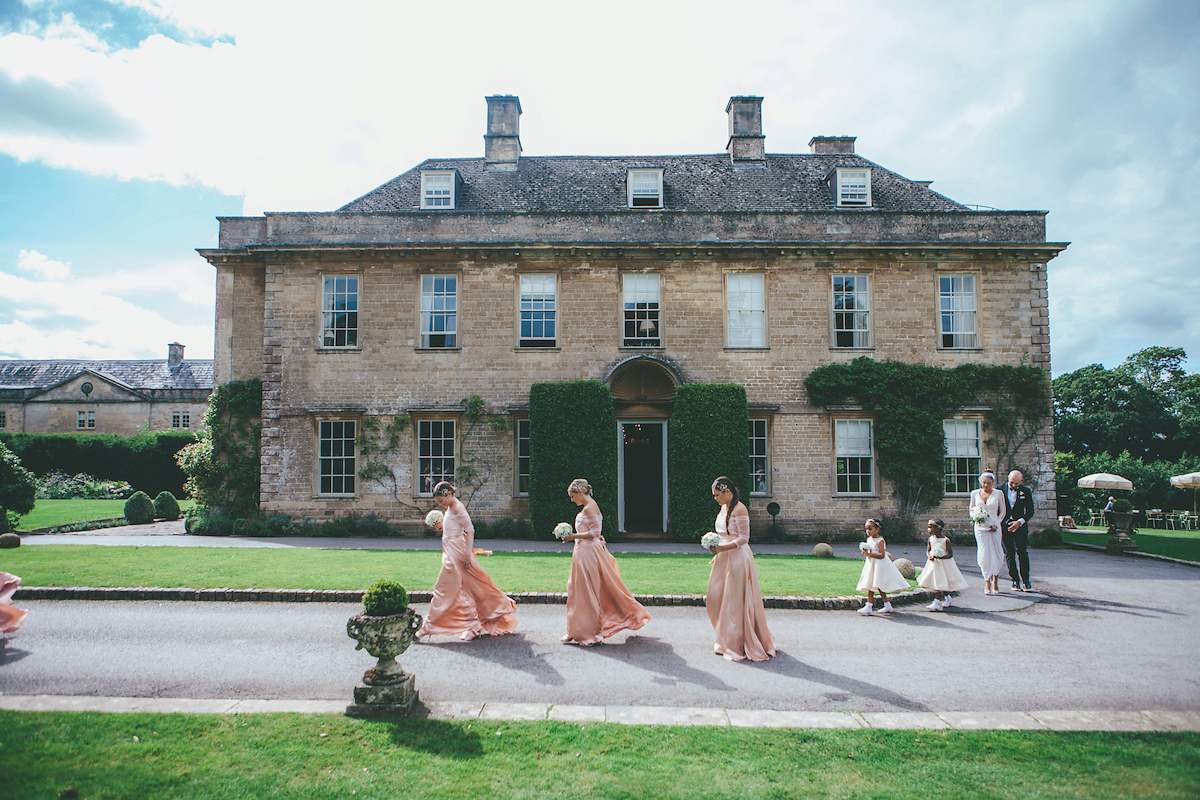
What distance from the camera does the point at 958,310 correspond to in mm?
18484

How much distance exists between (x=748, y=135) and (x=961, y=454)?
13.0 metres

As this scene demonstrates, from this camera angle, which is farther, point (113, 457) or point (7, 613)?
point (113, 457)

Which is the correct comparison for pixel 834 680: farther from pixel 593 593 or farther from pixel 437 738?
pixel 437 738

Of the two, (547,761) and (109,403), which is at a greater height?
(109,403)

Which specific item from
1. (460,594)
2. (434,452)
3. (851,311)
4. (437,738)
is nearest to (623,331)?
(434,452)

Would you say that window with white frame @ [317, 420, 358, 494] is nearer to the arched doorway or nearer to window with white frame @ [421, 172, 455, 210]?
window with white frame @ [421, 172, 455, 210]

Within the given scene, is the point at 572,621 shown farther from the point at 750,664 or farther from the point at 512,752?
the point at 512,752

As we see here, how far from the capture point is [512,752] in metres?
4.58

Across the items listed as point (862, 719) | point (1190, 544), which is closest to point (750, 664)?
point (862, 719)

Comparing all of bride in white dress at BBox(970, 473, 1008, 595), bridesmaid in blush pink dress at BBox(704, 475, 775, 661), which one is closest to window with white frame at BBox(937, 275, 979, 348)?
bride in white dress at BBox(970, 473, 1008, 595)

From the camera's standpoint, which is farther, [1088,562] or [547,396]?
[547,396]

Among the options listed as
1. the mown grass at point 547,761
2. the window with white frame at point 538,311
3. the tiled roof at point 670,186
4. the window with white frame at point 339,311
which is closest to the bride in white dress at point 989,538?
the mown grass at point 547,761

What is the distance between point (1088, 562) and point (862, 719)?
1294 cm

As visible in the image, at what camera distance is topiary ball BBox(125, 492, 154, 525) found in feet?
67.2
